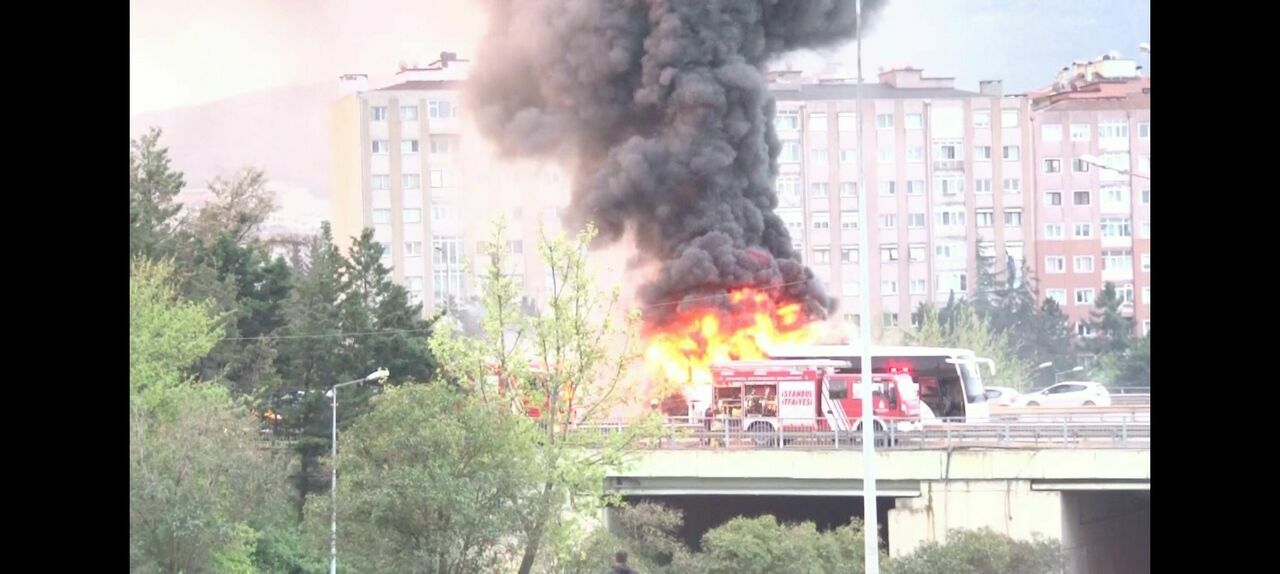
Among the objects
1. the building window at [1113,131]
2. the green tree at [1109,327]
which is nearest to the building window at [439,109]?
the green tree at [1109,327]

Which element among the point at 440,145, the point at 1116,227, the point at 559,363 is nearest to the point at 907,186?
the point at 1116,227

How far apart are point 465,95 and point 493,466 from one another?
1422cm

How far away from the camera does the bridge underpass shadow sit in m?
22.7

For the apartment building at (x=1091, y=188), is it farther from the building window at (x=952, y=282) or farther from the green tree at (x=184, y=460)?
the green tree at (x=184, y=460)

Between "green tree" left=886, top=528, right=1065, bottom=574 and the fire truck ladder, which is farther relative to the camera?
the fire truck ladder

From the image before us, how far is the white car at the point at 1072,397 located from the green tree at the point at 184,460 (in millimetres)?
19615

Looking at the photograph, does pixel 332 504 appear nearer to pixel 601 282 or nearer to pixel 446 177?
pixel 601 282

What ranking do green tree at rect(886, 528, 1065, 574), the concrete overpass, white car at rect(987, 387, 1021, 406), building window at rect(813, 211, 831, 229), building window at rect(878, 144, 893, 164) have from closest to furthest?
1. green tree at rect(886, 528, 1065, 574)
2. the concrete overpass
3. white car at rect(987, 387, 1021, 406)
4. building window at rect(813, 211, 831, 229)
5. building window at rect(878, 144, 893, 164)

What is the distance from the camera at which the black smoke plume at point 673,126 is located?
25.8 m

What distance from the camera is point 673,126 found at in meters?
26.2

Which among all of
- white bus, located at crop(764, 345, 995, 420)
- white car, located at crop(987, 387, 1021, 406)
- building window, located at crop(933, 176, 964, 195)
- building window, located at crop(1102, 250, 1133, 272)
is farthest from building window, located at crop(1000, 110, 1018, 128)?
white bus, located at crop(764, 345, 995, 420)

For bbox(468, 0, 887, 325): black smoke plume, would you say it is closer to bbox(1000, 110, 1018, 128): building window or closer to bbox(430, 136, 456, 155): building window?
bbox(430, 136, 456, 155): building window

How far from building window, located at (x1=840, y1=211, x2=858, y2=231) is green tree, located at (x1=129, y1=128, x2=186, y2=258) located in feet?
59.4
